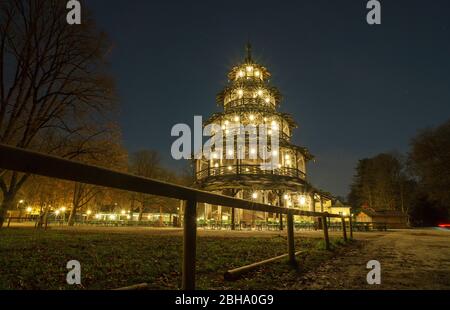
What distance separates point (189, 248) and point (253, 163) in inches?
1539

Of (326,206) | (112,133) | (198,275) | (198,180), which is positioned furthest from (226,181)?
(326,206)

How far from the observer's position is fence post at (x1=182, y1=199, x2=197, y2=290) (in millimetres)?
2920

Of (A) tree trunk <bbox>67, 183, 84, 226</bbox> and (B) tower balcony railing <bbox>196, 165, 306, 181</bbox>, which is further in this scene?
(A) tree trunk <bbox>67, 183, 84, 226</bbox>

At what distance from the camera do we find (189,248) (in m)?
2.95

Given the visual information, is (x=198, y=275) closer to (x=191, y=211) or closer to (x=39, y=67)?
(x=191, y=211)

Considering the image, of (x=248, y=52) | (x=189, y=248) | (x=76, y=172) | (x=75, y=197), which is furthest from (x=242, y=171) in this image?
(x=76, y=172)

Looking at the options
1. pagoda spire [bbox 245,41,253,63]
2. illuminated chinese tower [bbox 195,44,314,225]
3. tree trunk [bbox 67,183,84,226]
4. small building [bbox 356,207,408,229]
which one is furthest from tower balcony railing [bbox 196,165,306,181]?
pagoda spire [bbox 245,41,253,63]

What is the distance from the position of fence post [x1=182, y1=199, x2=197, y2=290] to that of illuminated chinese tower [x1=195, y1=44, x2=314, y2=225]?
30689mm

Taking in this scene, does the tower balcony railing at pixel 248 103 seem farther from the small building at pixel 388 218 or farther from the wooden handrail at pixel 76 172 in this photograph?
the wooden handrail at pixel 76 172

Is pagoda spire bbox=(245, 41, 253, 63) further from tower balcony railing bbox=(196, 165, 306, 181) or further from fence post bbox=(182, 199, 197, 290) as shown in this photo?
fence post bbox=(182, 199, 197, 290)

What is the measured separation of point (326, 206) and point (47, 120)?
58.4 metres

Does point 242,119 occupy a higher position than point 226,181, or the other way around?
point 242,119

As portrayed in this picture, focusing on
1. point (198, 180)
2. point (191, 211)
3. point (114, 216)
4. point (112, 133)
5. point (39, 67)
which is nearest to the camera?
point (191, 211)
